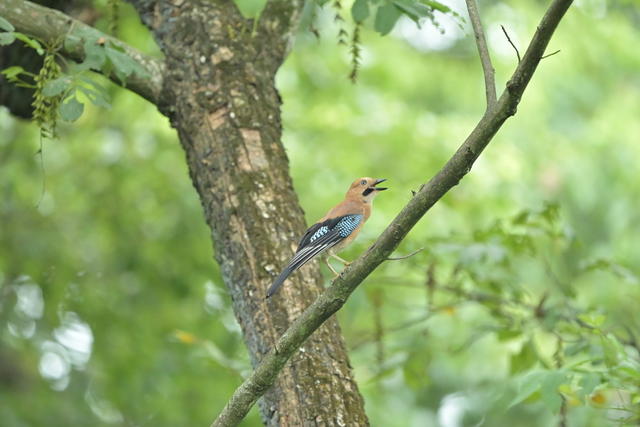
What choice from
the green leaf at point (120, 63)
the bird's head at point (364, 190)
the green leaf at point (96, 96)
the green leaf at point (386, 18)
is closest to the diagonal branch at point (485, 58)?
the green leaf at point (386, 18)

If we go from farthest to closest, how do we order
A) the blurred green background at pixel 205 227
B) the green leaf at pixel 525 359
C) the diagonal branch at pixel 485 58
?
the blurred green background at pixel 205 227 → the green leaf at pixel 525 359 → the diagonal branch at pixel 485 58

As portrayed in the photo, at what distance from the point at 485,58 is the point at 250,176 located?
1341 mm

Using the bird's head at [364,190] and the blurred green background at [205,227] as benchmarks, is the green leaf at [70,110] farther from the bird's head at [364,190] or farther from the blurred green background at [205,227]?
the blurred green background at [205,227]

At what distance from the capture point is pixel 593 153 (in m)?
9.45

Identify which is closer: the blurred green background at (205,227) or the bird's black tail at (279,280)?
the bird's black tail at (279,280)

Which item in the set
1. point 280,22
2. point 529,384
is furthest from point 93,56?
point 529,384

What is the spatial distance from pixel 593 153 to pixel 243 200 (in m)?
6.64

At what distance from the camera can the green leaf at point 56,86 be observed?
11.7 ft

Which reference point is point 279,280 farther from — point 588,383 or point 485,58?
point 588,383

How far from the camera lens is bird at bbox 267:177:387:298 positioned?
3.58 meters

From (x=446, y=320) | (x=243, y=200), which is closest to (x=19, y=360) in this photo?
(x=446, y=320)

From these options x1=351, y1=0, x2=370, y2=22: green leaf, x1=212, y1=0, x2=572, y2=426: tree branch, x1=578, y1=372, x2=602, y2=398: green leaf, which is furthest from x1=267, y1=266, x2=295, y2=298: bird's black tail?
x1=578, y1=372, x2=602, y2=398: green leaf

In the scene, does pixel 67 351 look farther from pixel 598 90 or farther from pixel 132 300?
pixel 598 90

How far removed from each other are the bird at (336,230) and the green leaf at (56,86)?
1256mm
